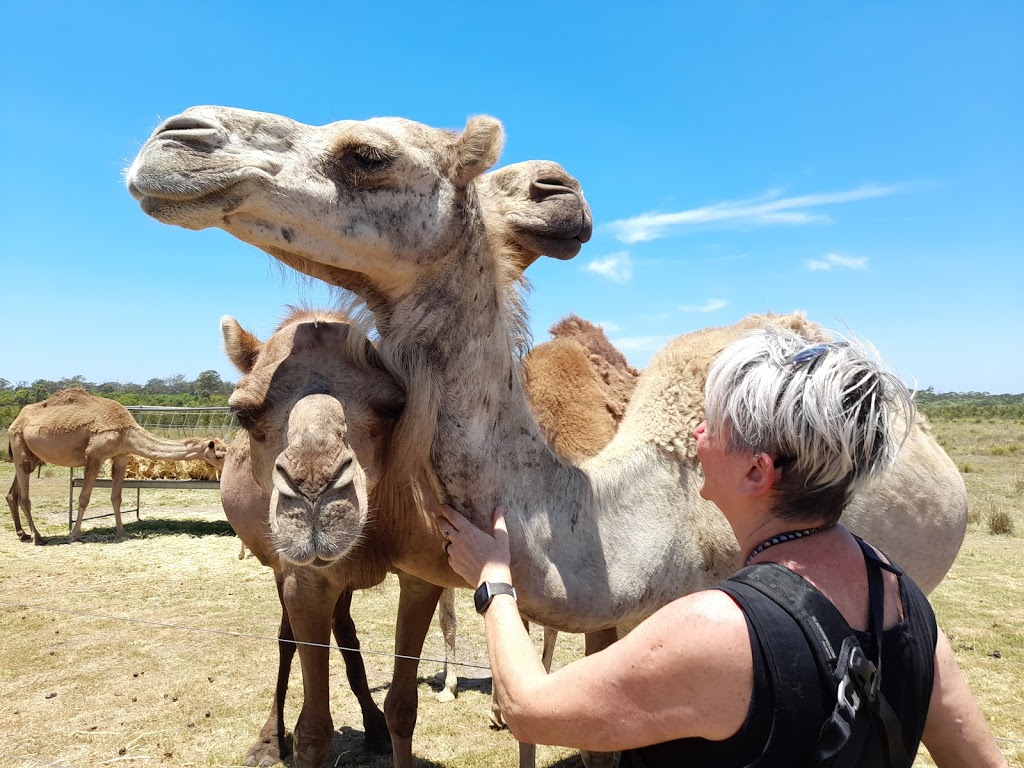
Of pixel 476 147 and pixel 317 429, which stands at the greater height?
pixel 476 147

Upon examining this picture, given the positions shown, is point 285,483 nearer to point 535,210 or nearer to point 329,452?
point 329,452

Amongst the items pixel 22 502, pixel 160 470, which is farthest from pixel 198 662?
pixel 160 470

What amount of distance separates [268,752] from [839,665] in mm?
4268

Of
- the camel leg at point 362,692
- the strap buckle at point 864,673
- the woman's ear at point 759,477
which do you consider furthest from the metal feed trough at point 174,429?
the strap buckle at point 864,673

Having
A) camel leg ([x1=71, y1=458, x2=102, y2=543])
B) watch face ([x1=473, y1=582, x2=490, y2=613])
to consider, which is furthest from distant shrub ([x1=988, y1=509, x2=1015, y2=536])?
camel leg ([x1=71, y1=458, x2=102, y2=543])

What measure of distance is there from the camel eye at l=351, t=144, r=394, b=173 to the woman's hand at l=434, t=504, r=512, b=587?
1089 mm

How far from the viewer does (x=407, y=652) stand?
3.62 meters

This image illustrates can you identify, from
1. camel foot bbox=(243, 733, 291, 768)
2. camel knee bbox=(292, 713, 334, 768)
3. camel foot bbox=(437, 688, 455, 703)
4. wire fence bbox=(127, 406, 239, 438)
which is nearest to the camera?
camel knee bbox=(292, 713, 334, 768)

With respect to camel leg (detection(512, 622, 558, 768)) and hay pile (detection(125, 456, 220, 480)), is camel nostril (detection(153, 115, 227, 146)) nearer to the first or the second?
camel leg (detection(512, 622, 558, 768))

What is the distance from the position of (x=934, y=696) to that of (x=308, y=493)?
1529 millimetres

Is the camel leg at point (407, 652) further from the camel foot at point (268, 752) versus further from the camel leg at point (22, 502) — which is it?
the camel leg at point (22, 502)

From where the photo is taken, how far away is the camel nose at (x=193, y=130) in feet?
6.46

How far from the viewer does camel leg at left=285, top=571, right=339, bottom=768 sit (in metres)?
3.18

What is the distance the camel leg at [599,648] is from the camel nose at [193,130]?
2.50m
